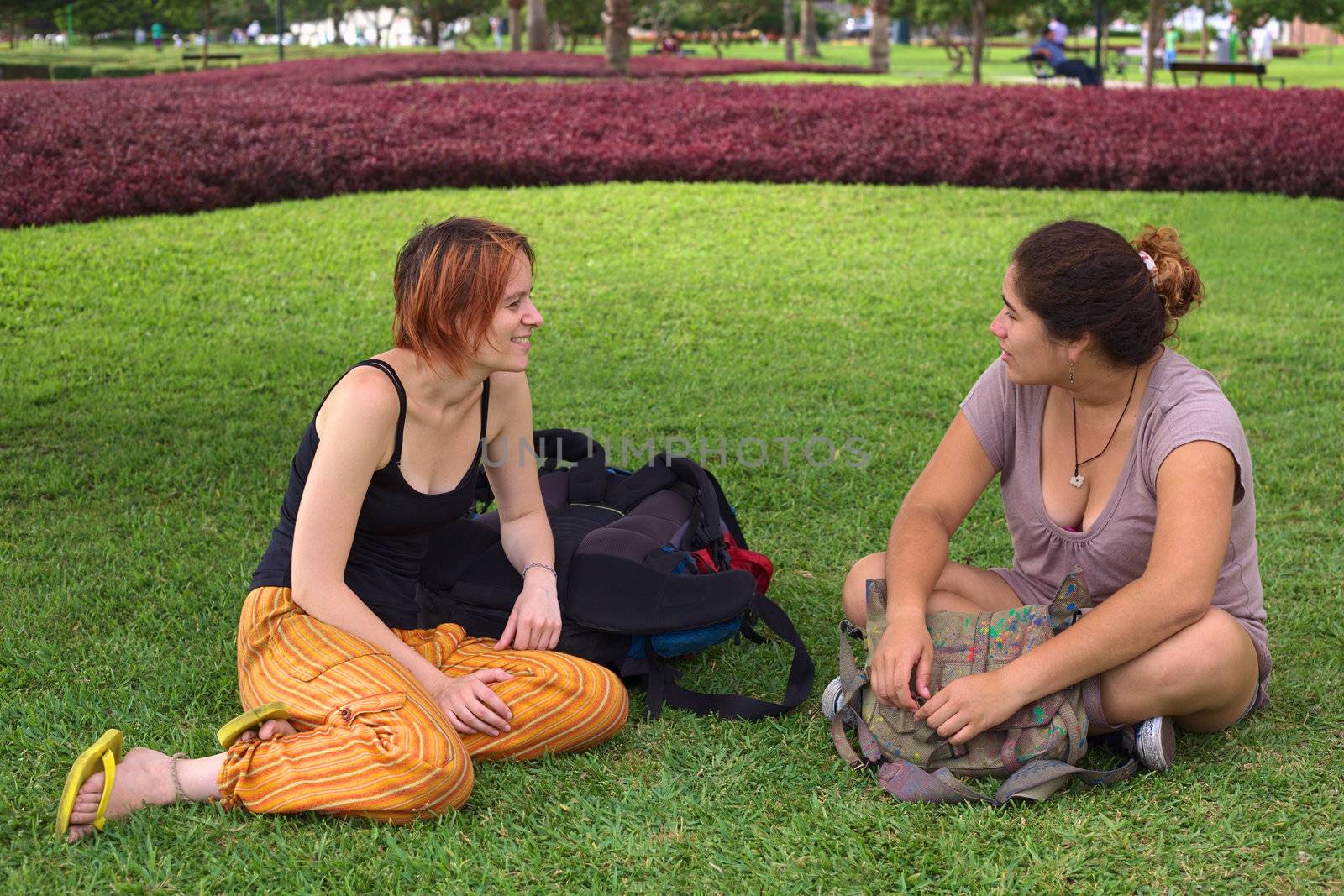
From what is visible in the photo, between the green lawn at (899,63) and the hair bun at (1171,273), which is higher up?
the green lawn at (899,63)

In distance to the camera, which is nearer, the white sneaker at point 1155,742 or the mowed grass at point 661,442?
the mowed grass at point 661,442

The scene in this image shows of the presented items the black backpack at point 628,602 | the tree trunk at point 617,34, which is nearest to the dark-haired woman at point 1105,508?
the black backpack at point 628,602

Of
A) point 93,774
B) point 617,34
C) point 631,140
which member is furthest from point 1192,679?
point 617,34

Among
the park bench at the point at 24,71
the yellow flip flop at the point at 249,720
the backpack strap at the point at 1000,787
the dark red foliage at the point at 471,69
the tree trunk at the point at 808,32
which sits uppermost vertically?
the tree trunk at the point at 808,32

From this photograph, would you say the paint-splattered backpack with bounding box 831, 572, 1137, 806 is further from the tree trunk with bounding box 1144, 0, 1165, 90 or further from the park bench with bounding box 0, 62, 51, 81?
the park bench with bounding box 0, 62, 51, 81

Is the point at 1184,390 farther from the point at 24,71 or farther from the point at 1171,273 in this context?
the point at 24,71

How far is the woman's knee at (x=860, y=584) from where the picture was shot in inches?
129

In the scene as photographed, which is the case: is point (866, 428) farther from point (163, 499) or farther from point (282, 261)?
point (282, 261)

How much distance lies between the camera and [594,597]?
3.36 metres

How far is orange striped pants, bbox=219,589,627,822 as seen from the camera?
2.71 meters

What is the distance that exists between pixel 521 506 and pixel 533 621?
1.10ft

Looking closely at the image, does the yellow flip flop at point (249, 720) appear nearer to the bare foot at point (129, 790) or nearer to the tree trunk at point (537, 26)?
the bare foot at point (129, 790)

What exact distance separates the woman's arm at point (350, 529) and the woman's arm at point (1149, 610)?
1003 millimetres

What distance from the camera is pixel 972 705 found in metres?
2.78
